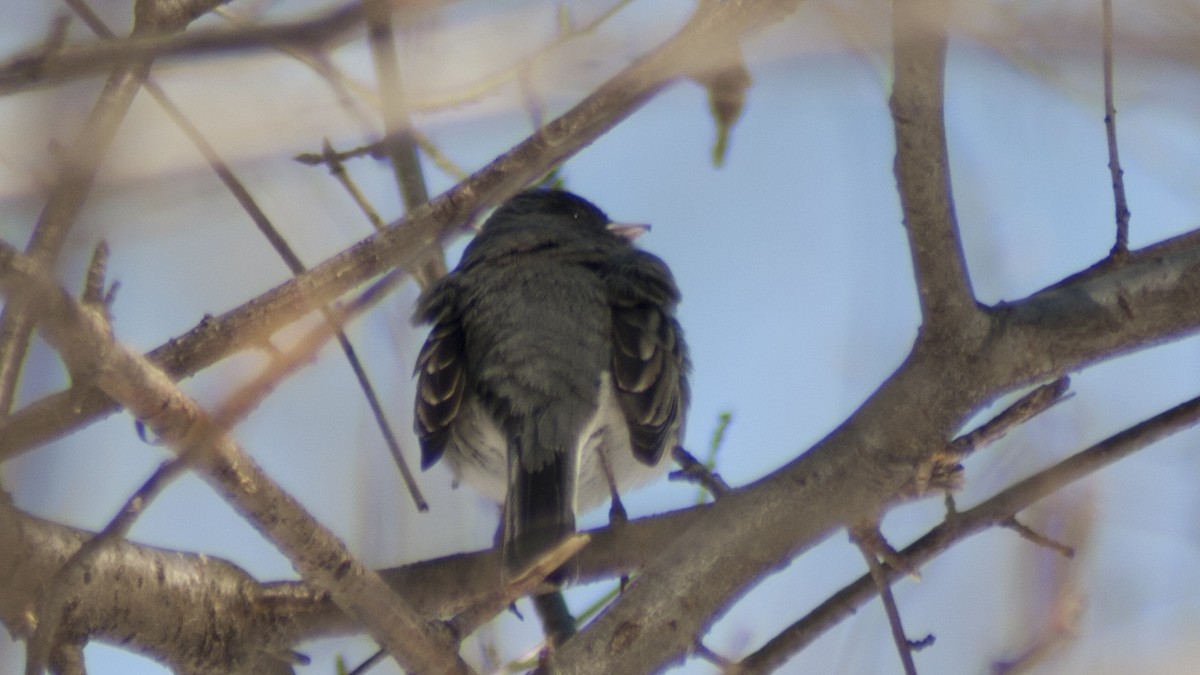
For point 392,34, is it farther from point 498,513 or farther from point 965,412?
point 965,412

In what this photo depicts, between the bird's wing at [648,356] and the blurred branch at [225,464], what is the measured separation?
1442mm

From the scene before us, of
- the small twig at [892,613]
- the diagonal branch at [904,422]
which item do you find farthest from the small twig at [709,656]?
the small twig at [892,613]

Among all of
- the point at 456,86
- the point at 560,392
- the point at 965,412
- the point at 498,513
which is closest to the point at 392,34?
the point at 456,86

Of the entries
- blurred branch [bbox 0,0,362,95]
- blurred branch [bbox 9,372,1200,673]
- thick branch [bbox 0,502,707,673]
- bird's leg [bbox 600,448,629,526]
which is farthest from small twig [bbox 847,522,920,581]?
blurred branch [bbox 0,0,362,95]

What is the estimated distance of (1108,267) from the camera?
2.74 metres

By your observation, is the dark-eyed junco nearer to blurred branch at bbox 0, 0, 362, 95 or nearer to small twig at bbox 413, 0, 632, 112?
small twig at bbox 413, 0, 632, 112

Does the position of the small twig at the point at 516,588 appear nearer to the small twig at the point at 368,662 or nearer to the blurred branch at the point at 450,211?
the small twig at the point at 368,662

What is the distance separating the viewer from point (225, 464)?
2.05 metres

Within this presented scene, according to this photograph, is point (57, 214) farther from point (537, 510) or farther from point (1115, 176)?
point (1115, 176)

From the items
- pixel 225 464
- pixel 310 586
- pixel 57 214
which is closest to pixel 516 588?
pixel 225 464

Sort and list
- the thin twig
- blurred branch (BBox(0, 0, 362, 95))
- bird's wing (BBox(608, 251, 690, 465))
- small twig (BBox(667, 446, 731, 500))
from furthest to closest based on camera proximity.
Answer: bird's wing (BBox(608, 251, 690, 465))
small twig (BBox(667, 446, 731, 500))
the thin twig
blurred branch (BBox(0, 0, 362, 95))

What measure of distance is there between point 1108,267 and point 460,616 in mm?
1641

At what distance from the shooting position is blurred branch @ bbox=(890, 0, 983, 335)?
95.3 inches

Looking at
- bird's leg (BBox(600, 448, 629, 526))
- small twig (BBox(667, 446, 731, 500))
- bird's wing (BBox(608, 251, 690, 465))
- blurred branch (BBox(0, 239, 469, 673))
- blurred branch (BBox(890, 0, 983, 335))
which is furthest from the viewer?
bird's wing (BBox(608, 251, 690, 465))
